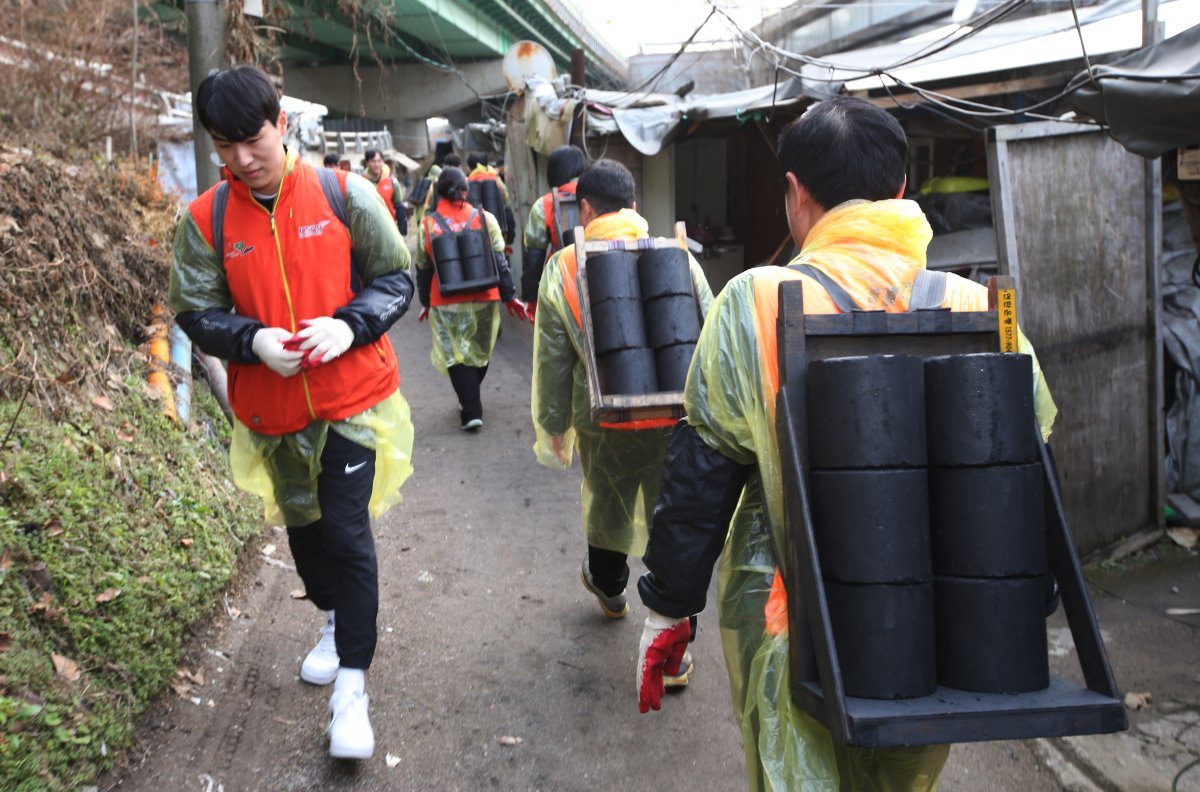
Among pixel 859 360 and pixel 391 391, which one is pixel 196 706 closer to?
pixel 391 391

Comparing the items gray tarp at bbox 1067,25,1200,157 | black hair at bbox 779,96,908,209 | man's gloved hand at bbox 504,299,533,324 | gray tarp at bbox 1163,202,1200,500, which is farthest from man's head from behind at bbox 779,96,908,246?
man's gloved hand at bbox 504,299,533,324

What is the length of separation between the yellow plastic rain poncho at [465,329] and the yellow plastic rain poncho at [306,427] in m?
4.17

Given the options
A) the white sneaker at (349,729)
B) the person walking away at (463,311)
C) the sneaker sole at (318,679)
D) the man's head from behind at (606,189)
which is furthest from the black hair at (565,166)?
the white sneaker at (349,729)

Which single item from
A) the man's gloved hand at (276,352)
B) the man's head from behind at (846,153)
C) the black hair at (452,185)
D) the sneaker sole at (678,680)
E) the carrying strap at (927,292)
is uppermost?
the black hair at (452,185)

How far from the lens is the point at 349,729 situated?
299cm

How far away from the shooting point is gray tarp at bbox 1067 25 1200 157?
3.52 m

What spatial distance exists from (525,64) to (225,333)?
1036cm

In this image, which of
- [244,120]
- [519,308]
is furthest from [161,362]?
[244,120]

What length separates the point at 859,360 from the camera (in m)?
1.65

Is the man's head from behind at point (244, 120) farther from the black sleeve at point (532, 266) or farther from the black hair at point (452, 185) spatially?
the black hair at point (452, 185)

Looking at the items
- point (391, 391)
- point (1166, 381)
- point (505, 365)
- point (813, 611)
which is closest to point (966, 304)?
point (813, 611)

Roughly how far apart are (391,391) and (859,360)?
1904 millimetres

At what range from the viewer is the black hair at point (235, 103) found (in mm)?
2729

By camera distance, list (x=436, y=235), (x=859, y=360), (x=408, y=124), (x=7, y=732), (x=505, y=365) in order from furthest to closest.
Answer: (x=408, y=124)
(x=505, y=365)
(x=436, y=235)
(x=7, y=732)
(x=859, y=360)
